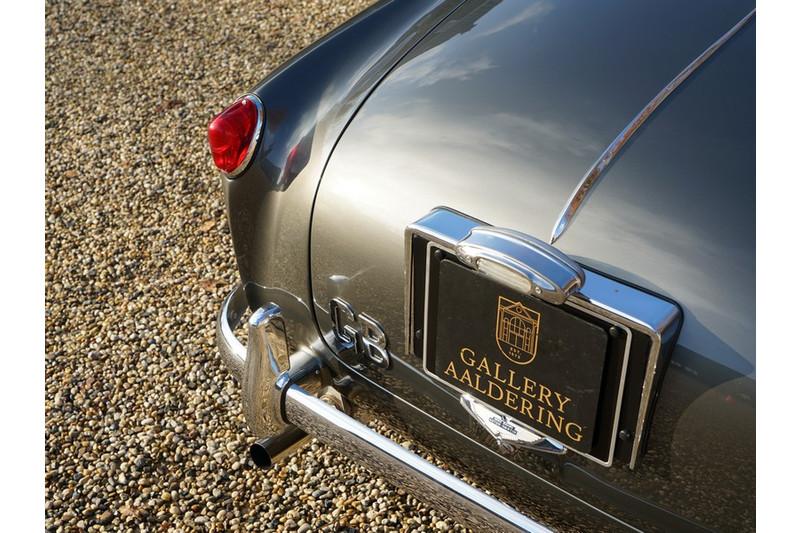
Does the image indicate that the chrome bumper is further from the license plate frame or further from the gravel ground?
the gravel ground

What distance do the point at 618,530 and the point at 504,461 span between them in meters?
0.27

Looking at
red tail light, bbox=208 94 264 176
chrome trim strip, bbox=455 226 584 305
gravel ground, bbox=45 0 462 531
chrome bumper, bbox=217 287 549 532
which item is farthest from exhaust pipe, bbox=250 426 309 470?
chrome trim strip, bbox=455 226 584 305

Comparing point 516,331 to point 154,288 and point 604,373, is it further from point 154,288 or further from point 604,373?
point 154,288

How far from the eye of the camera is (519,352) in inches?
61.2

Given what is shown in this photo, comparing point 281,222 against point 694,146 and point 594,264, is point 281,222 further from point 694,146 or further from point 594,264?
point 694,146

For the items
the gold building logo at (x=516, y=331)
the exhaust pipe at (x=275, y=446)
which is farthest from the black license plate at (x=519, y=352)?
the exhaust pipe at (x=275, y=446)

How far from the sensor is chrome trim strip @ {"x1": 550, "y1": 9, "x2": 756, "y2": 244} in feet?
4.89

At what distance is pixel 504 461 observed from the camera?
5.73ft

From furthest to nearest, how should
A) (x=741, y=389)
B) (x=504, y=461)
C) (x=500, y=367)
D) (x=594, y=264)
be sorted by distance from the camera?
(x=504, y=461), (x=500, y=367), (x=594, y=264), (x=741, y=389)

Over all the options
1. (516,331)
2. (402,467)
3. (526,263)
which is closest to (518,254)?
(526,263)

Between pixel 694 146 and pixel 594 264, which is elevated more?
pixel 694 146

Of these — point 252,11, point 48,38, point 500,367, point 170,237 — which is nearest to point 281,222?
point 500,367

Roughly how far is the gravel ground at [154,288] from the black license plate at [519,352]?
981 mm

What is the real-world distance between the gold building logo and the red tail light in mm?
881
